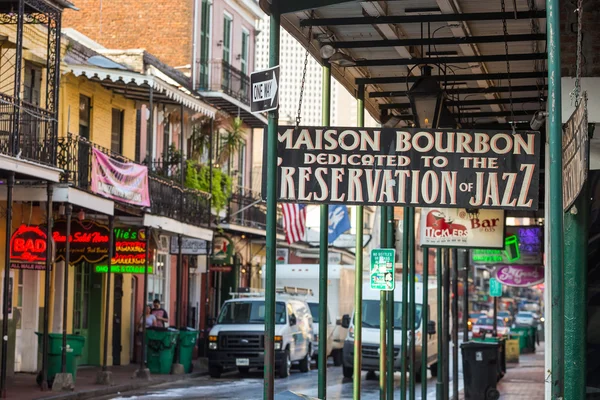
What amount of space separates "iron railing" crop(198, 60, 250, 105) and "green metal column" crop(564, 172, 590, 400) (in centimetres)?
2796

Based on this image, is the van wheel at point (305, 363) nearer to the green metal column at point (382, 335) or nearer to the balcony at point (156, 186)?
the balcony at point (156, 186)

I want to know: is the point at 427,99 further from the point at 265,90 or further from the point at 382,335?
the point at 382,335

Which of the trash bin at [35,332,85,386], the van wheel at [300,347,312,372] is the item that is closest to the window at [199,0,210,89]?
the van wheel at [300,347,312,372]

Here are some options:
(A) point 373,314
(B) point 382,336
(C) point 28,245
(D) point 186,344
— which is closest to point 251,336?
(D) point 186,344

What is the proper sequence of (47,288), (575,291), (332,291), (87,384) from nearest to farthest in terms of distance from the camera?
(575,291) → (47,288) → (87,384) → (332,291)

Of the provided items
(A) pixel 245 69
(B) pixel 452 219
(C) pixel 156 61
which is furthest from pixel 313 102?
(B) pixel 452 219

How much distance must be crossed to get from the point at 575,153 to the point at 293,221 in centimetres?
3124

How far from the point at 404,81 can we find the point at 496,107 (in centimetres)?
237

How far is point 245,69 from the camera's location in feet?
138

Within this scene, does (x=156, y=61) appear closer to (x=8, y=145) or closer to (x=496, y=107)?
(x=8, y=145)

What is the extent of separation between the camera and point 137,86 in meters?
28.9

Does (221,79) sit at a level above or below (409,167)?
above

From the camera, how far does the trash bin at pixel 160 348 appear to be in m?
28.7

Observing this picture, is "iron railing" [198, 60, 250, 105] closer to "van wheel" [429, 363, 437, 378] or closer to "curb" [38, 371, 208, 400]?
"van wheel" [429, 363, 437, 378]
